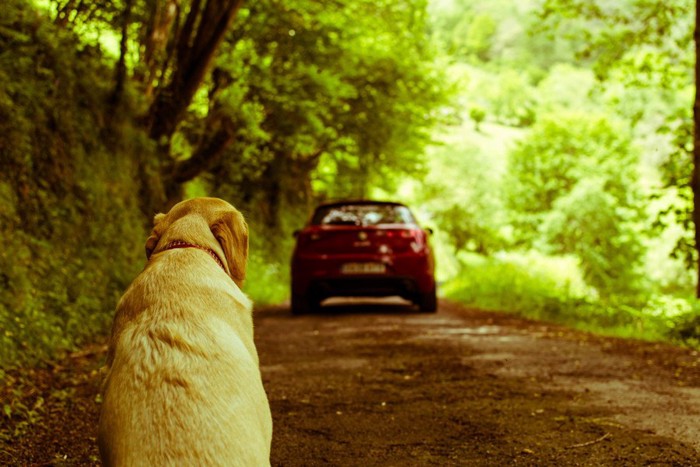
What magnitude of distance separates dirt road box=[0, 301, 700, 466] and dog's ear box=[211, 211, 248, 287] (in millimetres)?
1168

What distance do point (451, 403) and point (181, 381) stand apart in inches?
128

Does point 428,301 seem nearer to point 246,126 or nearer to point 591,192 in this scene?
point 246,126

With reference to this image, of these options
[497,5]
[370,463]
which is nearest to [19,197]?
[370,463]

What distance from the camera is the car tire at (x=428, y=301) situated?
11758 mm

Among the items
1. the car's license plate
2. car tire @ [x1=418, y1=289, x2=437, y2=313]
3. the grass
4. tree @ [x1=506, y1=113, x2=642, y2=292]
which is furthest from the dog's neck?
tree @ [x1=506, y1=113, x2=642, y2=292]

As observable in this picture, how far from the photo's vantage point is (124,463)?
5.89 feet

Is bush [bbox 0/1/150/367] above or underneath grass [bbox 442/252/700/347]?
above

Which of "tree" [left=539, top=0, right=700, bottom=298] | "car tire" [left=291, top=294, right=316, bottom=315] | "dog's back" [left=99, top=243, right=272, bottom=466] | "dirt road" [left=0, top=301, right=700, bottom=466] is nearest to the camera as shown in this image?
"dog's back" [left=99, top=243, right=272, bottom=466]

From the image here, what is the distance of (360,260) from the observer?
11203mm

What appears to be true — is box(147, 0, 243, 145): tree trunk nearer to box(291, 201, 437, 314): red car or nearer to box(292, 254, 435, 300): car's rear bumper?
box(291, 201, 437, 314): red car

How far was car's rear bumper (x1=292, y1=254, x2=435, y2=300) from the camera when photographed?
1120cm

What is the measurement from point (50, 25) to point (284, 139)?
30.4 ft

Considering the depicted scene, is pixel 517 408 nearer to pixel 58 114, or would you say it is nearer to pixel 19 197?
pixel 19 197

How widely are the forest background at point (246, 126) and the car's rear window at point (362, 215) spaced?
8.85 feet
